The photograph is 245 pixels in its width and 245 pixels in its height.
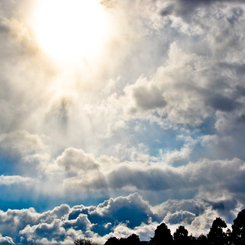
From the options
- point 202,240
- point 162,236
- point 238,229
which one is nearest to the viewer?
point 238,229

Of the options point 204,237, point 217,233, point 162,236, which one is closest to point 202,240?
point 204,237

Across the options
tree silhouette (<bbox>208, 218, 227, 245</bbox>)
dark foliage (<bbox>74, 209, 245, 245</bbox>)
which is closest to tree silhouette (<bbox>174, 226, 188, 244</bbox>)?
dark foliage (<bbox>74, 209, 245, 245</bbox>)

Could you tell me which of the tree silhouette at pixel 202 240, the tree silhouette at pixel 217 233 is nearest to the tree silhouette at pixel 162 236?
the tree silhouette at pixel 202 240

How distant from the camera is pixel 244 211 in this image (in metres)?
61.5

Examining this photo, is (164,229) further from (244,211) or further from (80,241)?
(80,241)

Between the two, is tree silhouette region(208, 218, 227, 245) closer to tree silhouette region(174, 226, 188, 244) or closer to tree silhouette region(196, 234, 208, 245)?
tree silhouette region(196, 234, 208, 245)

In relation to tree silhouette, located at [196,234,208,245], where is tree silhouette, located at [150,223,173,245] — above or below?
above

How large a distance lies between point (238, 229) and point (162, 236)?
99.3ft

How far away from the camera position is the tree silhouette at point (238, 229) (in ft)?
198

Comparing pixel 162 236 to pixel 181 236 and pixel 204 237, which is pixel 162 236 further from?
pixel 204 237

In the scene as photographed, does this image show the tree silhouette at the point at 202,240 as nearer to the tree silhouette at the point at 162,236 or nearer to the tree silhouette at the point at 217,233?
the tree silhouette at the point at 217,233

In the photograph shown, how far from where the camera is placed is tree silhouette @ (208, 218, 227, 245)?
216 ft

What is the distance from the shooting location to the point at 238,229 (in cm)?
6188

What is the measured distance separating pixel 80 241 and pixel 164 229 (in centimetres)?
8786
